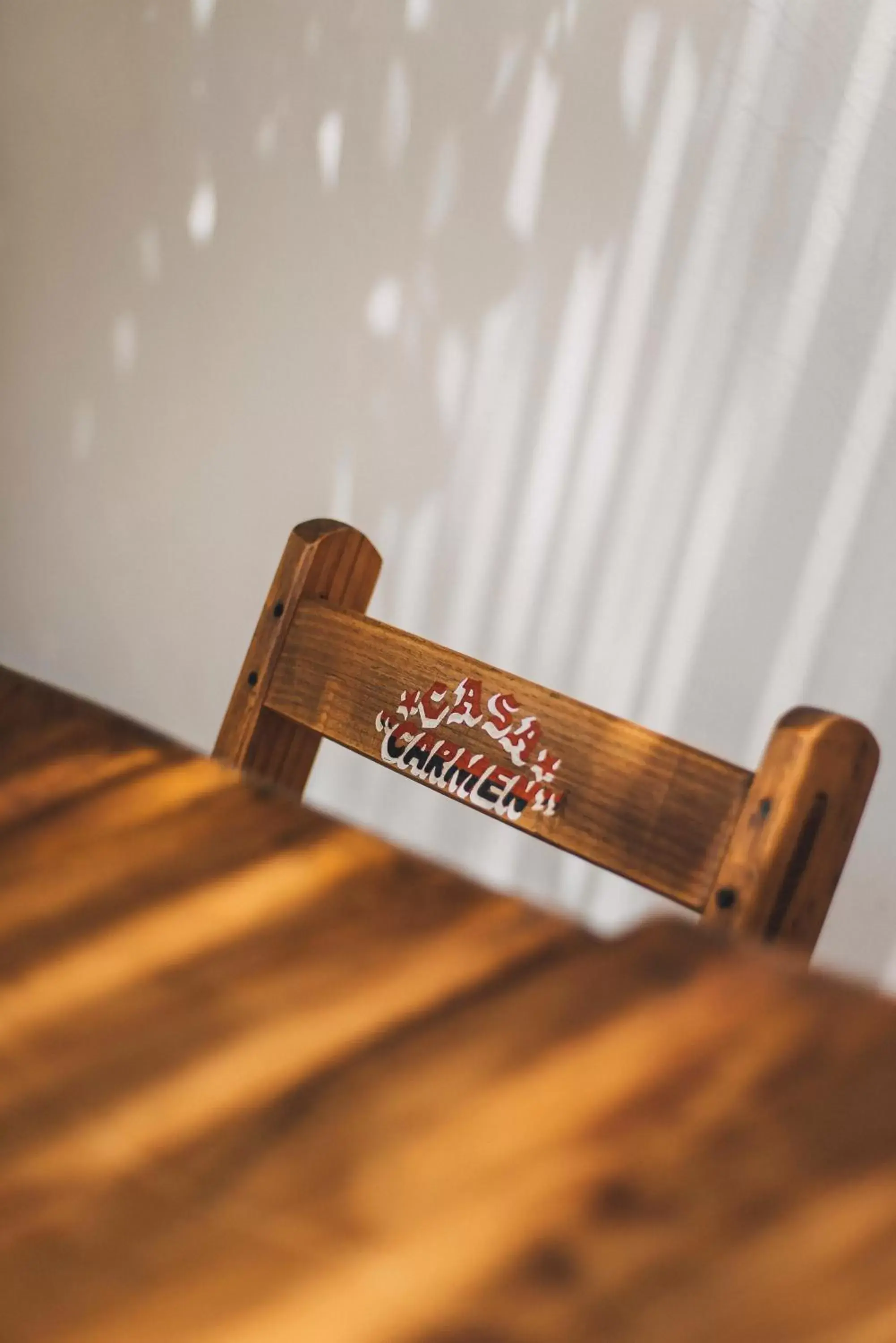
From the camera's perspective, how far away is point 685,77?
1694 millimetres

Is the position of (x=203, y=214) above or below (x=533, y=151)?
below

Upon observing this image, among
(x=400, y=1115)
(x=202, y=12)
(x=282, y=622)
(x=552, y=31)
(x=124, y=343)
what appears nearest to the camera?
(x=400, y=1115)

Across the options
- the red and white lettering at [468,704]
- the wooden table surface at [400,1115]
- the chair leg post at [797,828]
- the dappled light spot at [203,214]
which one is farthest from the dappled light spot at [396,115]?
the wooden table surface at [400,1115]

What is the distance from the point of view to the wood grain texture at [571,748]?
1.74 ft

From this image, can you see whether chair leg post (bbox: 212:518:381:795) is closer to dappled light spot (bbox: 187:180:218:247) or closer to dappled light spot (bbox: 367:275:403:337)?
dappled light spot (bbox: 367:275:403:337)

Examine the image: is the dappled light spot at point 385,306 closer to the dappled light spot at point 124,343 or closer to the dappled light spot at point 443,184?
the dappled light spot at point 443,184

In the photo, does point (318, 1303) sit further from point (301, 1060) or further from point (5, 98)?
point (5, 98)

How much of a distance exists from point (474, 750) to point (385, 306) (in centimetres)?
156

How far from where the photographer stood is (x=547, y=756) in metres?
0.60

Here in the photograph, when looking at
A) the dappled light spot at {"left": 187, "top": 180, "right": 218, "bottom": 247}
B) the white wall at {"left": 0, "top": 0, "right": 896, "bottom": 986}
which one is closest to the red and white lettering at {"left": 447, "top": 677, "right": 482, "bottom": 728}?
the white wall at {"left": 0, "top": 0, "right": 896, "bottom": 986}

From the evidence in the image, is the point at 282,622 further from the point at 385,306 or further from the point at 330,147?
the point at 330,147

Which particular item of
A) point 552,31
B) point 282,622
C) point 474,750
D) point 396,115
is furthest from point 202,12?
point 474,750

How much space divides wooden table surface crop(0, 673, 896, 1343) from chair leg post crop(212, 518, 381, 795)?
1.02ft

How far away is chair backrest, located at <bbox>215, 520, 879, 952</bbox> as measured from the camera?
0.49 metres
